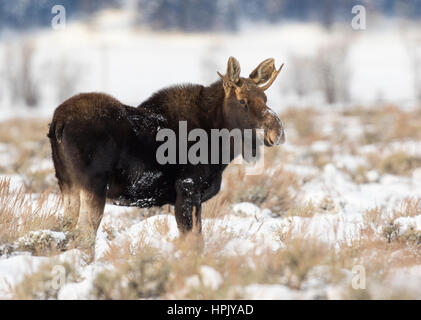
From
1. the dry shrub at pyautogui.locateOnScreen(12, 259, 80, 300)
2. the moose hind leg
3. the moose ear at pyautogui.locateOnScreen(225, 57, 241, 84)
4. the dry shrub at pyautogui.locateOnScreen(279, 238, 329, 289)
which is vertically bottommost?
the dry shrub at pyautogui.locateOnScreen(12, 259, 80, 300)

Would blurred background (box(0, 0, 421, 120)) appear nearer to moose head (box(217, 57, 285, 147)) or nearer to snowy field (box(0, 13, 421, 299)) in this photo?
snowy field (box(0, 13, 421, 299))

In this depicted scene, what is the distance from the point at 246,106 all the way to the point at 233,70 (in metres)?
0.36

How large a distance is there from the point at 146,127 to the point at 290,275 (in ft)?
6.07

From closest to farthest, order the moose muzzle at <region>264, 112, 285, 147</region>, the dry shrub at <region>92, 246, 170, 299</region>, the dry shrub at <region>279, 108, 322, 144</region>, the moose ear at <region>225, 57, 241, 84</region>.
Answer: the dry shrub at <region>92, 246, 170, 299</region> → the moose muzzle at <region>264, 112, 285, 147</region> → the moose ear at <region>225, 57, 241, 84</region> → the dry shrub at <region>279, 108, 322, 144</region>

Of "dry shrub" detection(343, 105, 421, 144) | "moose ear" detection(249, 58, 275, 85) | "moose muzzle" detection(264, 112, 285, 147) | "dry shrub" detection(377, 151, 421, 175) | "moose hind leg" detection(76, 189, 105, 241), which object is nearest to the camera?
"moose hind leg" detection(76, 189, 105, 241)

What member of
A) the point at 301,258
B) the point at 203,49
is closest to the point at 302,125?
the point at 301,258

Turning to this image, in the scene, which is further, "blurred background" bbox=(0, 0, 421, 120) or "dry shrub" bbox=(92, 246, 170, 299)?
"blurred background" bbox=(0, 0, 421, 120)

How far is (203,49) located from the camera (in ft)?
145

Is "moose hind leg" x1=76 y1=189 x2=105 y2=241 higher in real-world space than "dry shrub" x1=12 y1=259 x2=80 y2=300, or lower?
higher

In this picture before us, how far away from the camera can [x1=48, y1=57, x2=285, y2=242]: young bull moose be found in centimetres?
382

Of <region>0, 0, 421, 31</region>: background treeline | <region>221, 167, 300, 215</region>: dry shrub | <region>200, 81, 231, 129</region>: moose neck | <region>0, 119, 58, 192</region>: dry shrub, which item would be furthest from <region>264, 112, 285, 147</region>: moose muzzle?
<region>0, 0, 421, 31</region>: background treeline

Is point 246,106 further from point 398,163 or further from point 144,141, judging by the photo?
point 398,163

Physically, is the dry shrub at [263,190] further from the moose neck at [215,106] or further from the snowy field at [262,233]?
the moose neck at [215,106]

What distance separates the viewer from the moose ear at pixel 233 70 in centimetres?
421
